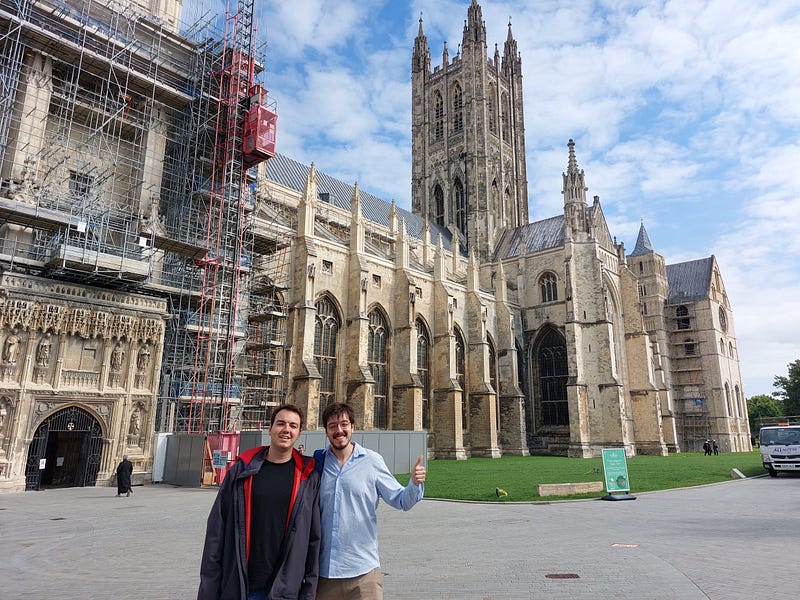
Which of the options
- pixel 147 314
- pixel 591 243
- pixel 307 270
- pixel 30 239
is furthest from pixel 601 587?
pixel 591 243

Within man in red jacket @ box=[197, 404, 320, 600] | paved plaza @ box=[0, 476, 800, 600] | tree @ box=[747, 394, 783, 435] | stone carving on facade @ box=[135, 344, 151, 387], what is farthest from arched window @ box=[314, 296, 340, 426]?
tree @ box=[747, 394, 783, 435]

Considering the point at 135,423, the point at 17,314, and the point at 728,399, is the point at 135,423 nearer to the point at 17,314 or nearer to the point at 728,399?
the point at 17,314

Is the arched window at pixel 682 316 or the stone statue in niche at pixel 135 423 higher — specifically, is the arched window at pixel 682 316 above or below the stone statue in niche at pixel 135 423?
above

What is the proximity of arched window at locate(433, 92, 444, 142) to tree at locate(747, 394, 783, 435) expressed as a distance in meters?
54.8

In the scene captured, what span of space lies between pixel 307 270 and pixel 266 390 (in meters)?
5.67

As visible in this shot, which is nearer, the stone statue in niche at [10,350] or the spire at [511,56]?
the stone statue in niche at [10,350]

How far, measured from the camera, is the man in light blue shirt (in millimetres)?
3336

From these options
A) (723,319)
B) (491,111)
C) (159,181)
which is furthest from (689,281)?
(159,181)

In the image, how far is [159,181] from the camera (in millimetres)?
22469

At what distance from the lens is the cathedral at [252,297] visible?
1845 cm

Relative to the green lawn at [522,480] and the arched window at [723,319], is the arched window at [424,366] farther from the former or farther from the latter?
the arched window at [723,319]

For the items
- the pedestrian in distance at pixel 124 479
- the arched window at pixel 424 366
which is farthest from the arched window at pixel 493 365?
the pedestrian in distance at pixel 124 479

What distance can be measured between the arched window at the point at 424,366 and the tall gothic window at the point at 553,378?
10.4 m

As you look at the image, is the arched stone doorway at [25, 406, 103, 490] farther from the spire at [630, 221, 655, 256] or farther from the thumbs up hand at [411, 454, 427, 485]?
the spire at [630, 221, 655, 256]
